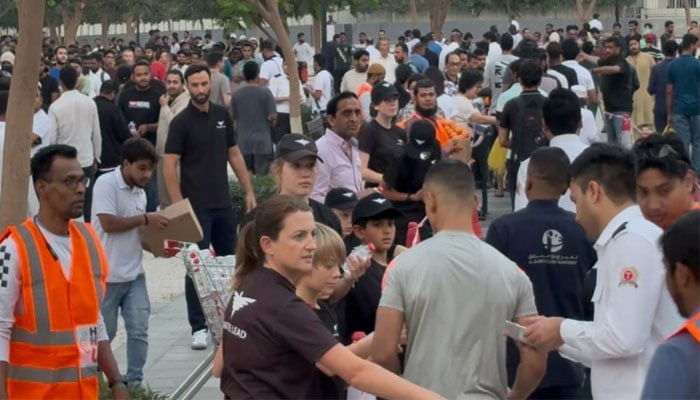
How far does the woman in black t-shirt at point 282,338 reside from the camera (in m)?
4.57

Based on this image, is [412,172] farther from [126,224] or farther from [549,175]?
[549,175]

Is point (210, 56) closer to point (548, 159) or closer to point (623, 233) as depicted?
point (548, 159)

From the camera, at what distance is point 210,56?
66.0 feet

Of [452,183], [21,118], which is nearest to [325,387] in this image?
[452,183]

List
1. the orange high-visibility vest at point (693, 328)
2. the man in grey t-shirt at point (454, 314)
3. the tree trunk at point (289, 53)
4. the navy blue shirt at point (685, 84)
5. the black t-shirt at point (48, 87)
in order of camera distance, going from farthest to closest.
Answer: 1. the navy blue shirt at point (685, 84)
2. the tree trunk at point (289, 53)
3. the black t-shirt at point (48, 87)
4. the man in grey t-shirt at point (454, 314)
5. the orange high-visibility vest at point (693, 328)

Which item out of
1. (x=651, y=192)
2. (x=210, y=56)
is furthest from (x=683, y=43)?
(x=651, y=192)

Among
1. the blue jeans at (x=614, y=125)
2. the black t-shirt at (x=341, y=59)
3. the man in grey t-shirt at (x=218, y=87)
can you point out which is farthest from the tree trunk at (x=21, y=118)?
the black t-shirt at (x=341, y=59)

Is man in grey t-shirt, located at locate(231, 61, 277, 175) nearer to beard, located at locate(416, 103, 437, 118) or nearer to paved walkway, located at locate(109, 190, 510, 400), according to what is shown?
paved walkway, located at locate(109, 190, 510, 400)

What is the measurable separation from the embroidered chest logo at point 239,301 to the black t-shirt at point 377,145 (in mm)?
5504

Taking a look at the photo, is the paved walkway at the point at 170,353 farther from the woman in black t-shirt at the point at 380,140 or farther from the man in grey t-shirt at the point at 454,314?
the man in grey t-shirt at the point at 454,314

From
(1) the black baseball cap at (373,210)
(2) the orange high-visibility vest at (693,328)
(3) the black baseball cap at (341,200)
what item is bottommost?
(3) the black baseball cap at (341,200)

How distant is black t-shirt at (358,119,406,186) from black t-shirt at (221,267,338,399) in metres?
5.58

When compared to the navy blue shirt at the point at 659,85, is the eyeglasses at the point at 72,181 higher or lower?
higher

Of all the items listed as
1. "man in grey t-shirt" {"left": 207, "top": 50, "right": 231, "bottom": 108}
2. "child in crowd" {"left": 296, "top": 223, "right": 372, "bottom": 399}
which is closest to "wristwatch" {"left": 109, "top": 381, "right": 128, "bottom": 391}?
"child in crowd" {"left": 296, "top": 223, "right": 372, "bottom": 399}
